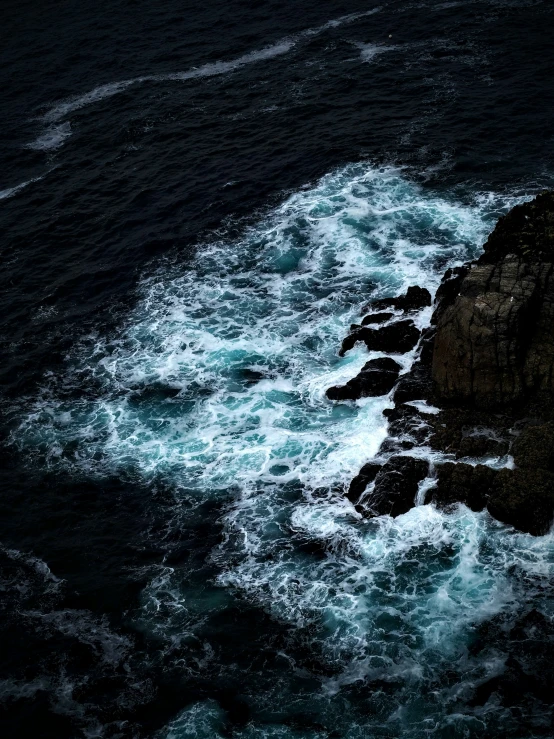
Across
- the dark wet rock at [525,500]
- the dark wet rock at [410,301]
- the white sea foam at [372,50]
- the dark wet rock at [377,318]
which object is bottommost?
the dark wet rock at [525,500]

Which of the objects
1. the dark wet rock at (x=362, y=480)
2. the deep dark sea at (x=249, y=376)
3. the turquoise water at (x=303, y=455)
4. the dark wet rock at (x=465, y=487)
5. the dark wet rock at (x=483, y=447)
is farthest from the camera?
the dark wet rock at (x=362, y=480)

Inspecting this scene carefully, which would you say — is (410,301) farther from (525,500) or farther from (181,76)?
(181,76)

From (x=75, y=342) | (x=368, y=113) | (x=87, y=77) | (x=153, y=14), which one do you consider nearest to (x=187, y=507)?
(x=75, y=342)

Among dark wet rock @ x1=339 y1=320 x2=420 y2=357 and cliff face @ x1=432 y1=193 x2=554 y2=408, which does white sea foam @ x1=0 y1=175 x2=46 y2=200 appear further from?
cliff face @ x1=432 y1=193 x2=554 y2=408

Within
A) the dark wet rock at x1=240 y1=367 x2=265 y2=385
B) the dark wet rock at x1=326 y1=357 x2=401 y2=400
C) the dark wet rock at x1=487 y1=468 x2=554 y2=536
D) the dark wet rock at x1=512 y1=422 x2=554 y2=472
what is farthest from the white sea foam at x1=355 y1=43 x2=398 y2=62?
the dark wet rock at x1=487 y1=468 x2=554 y2=536

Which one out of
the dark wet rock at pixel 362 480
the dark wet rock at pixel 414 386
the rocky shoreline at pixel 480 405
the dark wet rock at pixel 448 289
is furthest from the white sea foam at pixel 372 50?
the dark wet rock at pixel 362 480

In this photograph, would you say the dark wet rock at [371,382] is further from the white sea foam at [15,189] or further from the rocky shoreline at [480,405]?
the white sea foam at [15,189]
